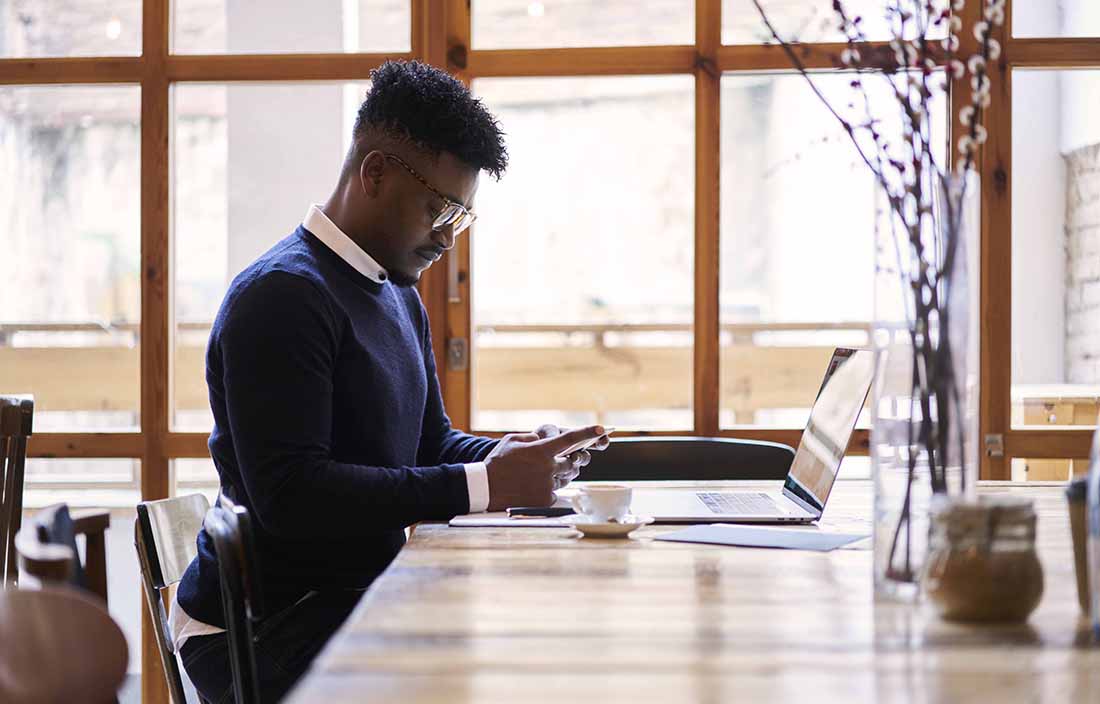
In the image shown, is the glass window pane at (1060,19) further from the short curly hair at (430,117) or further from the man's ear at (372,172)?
the man's ear at (372,172)

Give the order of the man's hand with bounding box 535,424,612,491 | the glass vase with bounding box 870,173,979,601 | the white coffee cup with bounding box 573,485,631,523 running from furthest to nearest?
the man's hand with bounding box 535,424,612,491
the white coffee cup with bounding box 573,485,631,523
the glass vase with bounding box 870,173,979,601

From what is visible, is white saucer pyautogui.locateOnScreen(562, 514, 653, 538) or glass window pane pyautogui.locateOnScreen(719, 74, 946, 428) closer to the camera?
white saucer pyautogui.locateOnScreen(562, 514, 653, 538)

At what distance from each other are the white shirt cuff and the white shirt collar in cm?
47

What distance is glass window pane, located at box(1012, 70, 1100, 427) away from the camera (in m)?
3.46

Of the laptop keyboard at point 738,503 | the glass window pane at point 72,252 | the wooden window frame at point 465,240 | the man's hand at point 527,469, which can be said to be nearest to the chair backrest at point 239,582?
the man's hand at point 527,469

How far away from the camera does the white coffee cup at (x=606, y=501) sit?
177cm

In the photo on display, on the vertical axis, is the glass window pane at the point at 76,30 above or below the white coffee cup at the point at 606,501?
above

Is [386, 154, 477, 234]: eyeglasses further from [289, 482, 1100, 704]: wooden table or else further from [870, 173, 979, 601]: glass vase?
[870, 173, 979, 601]: glass vase

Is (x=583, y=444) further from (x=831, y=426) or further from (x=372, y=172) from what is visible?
(x=372, y=172)

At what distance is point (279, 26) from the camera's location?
358 cm

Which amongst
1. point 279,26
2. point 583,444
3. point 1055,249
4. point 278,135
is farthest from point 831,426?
point 279,26

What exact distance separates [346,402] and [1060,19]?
8.32 ft

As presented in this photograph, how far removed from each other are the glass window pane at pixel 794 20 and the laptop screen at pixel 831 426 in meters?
1.52

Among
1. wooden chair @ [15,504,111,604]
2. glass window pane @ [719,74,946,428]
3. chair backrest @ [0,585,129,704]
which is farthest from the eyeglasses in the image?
glass window pane @ [719,74,946,428]
